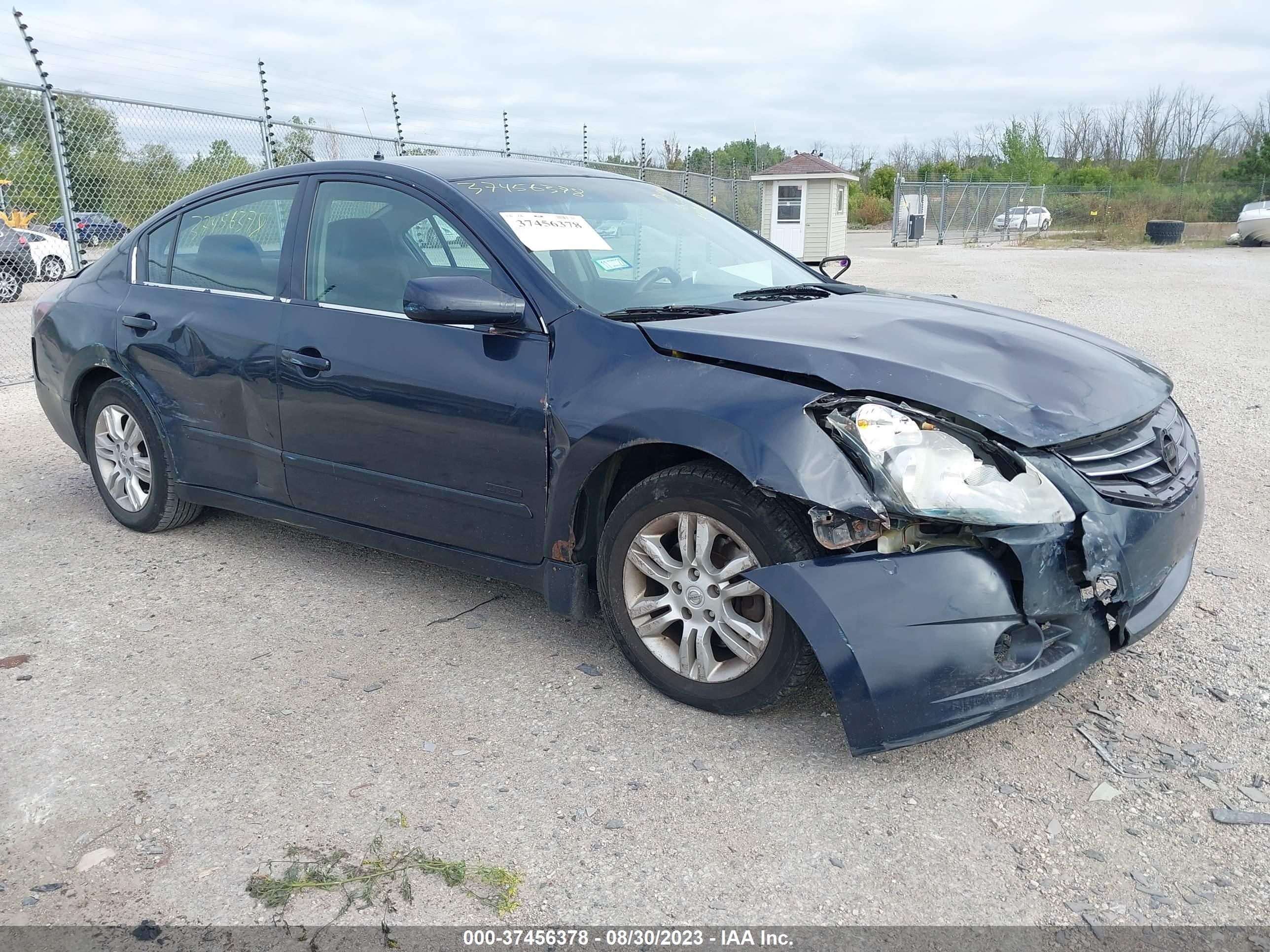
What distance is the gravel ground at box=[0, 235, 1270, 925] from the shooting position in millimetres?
Answer: 2346

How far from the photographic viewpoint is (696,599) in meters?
3.02

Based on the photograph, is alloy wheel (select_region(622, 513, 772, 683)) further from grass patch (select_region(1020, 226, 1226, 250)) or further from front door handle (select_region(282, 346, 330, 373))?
grass patch (select_region(1020, 226, 1226, 250))

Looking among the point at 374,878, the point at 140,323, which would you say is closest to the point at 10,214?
the point at 140,323

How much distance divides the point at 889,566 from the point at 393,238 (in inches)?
88.6

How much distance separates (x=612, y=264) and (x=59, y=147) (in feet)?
24.9

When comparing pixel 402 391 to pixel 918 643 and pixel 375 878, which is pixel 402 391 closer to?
pixel 375 878

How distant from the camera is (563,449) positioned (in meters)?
3.19

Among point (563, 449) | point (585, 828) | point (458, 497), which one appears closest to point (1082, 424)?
point (563, 449)

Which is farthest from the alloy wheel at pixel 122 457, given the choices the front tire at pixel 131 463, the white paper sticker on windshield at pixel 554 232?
the white paper sticker on windshield at pixel 554 232

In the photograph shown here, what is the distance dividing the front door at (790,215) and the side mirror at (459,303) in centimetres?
2326

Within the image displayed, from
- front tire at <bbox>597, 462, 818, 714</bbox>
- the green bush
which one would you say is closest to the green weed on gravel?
front tire at <bbox>597, 462, 818, 714</bbox>

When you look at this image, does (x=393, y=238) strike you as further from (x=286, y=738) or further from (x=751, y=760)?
(x=751, y=760)

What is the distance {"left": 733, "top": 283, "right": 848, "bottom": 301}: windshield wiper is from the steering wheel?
23 centimetres

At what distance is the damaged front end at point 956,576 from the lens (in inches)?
101
